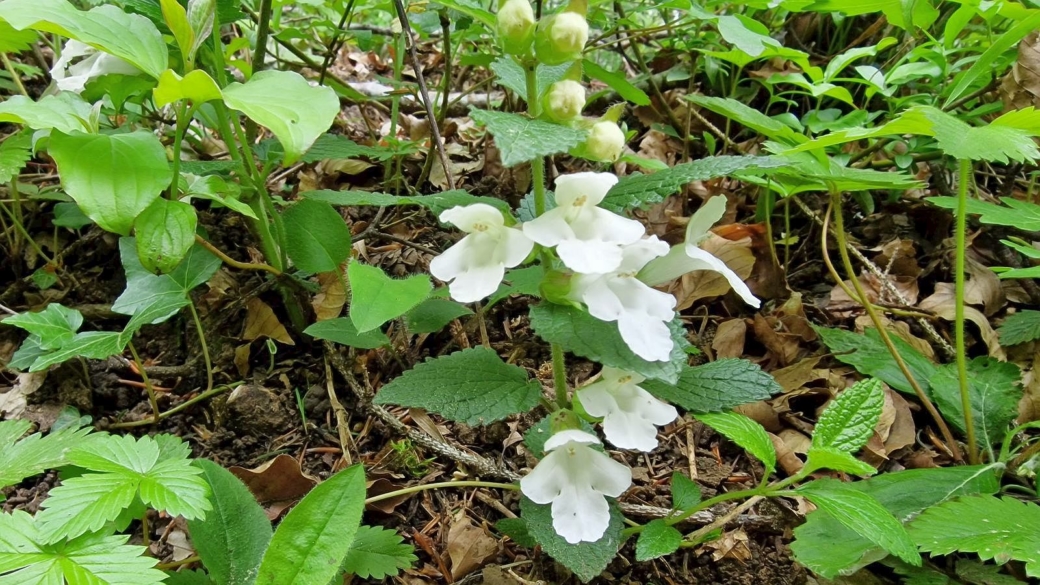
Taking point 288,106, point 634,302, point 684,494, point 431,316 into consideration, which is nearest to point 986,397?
point 684,494

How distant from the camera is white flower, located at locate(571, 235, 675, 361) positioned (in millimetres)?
849

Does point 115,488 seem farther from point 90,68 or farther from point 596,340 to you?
point 90,68

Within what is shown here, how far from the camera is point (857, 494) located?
1.01 meters

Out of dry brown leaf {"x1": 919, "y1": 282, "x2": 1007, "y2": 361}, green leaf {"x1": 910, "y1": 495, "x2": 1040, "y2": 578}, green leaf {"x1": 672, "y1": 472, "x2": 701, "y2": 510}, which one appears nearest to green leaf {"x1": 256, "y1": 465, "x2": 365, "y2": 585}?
green leaf {"x1": 672, "y1": 472, "x2": 701, "y2": 510}

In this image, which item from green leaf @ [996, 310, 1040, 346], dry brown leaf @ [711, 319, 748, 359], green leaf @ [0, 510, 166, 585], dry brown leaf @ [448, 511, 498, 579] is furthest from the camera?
dry brown leaf @ [711, 319, 748, 359]

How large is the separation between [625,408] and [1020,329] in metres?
1.29

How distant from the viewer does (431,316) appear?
4.59ft

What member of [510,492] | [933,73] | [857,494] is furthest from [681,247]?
[933,73]

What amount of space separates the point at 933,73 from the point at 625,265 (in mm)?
1526

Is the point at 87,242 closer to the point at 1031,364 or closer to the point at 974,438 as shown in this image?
the point at 974,438

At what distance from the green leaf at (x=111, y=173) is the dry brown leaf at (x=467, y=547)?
85 cm

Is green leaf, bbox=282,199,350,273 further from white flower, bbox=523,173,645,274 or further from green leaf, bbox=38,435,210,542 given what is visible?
white flower, bbox=523,173,645,274

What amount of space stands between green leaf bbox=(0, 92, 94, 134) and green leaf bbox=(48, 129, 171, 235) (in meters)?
0.03

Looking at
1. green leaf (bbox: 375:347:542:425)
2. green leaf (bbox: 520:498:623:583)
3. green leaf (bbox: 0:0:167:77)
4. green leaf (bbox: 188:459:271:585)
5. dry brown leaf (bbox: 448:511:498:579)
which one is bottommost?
dry brown leaf (bbox: 448:511:498:579)
